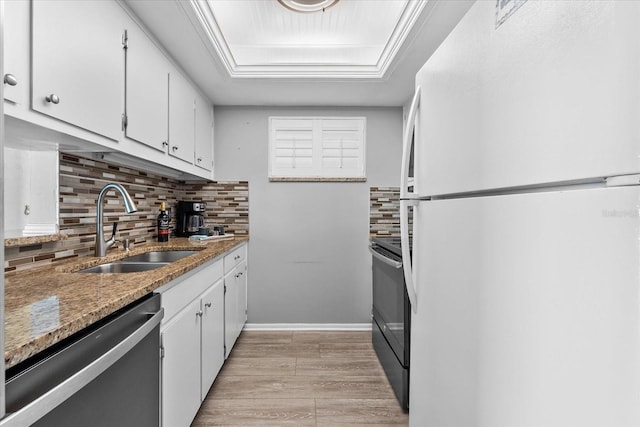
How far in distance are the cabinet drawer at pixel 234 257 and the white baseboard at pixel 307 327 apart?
0.70 meters

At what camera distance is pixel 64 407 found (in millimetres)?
704

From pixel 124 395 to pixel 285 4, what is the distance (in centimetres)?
205

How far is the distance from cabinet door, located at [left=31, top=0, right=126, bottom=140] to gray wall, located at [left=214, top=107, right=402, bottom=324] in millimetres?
1724

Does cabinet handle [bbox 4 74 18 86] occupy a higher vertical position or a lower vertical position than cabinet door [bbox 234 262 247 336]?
higher

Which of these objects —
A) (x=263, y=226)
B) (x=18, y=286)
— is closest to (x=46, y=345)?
(x=18, y=286)

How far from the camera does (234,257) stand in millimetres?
2602

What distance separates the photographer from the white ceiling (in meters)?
1.78

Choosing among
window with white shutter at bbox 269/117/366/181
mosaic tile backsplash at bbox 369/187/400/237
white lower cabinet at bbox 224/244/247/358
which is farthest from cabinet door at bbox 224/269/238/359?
mosaic tile backsplash at bbox 369/187/400/237

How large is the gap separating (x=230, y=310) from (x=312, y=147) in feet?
5.43

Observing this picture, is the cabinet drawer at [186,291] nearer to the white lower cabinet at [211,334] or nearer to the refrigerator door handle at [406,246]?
the white lower cabinet at [211,334]

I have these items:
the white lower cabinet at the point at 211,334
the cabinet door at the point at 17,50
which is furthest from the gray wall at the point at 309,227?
the cabinet door at the point at 17,50

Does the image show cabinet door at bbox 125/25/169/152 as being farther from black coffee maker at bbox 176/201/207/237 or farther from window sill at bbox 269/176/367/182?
window sill at bbox 269/176/367/182

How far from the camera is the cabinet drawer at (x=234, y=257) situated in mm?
2365

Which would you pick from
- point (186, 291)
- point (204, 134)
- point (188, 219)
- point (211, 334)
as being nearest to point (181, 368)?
point (186, 291)
